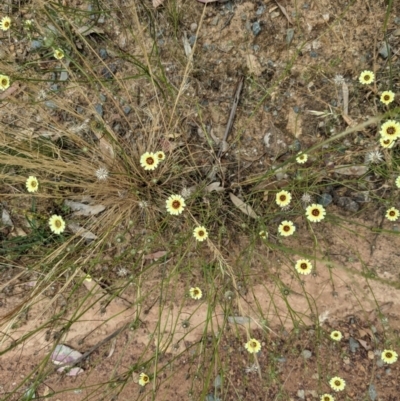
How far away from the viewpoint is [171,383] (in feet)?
9.34

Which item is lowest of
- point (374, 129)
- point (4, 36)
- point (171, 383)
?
point (171, 383)

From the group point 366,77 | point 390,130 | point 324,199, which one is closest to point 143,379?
point 324,199

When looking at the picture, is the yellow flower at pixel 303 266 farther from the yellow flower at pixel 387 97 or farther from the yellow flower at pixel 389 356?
the yellow flower at pixel 387 97

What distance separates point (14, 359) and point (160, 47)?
2.58 metres

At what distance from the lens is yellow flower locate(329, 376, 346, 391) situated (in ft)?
8.63

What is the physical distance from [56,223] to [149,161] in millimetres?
834

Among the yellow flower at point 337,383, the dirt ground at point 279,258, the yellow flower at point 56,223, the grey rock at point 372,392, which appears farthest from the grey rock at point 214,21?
the grey rock at point 372,392

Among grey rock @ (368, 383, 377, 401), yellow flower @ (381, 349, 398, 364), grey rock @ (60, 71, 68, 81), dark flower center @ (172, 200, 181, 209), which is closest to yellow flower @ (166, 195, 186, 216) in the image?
dark flower center @ (172, 200, 181, 209)

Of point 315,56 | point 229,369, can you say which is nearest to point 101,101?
point 315,56

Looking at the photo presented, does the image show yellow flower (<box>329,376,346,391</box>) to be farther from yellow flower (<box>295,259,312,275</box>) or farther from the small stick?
the small stick

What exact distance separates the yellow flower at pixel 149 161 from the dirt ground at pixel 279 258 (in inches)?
17.6

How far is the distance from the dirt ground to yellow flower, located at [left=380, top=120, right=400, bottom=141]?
33 cm

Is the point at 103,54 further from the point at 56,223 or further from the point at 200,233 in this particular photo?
the point at 200,233

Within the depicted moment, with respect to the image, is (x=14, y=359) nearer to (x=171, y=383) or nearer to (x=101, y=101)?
(x=171, y=383)
